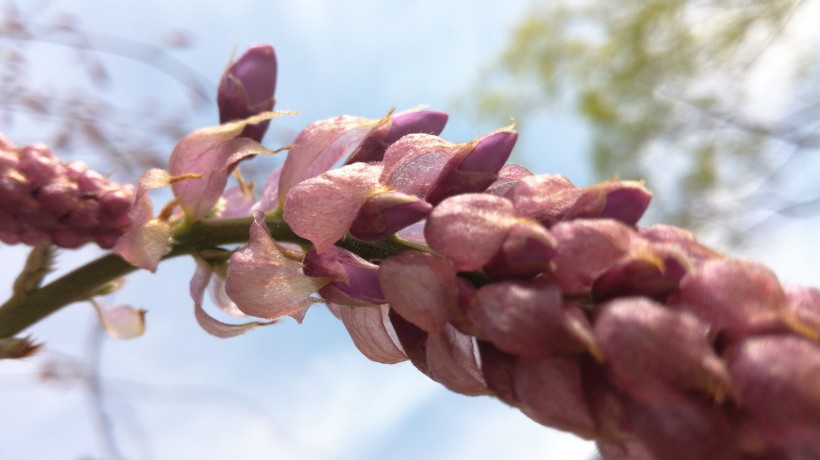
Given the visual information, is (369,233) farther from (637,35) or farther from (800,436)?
(637,35)

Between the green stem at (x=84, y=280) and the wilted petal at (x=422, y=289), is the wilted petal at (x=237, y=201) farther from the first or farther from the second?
the wilted petal at (x=422, y=289)

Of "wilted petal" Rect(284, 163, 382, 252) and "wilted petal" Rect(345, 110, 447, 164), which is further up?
"wilted petal" Rect(345, 110, 447, 164)

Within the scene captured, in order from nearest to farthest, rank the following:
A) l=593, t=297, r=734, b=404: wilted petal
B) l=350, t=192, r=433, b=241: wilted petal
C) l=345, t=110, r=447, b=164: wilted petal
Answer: l=593, t=297, r=734, b=404: wilted petal < l=350, t=192, r=433, b=241: wilted petal < l=345, t=110, r=447, b=164: wilted petal

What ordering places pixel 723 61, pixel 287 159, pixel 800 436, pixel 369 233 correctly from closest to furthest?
pixel 800 436 < pixel 369 233 < pixel 287 159 < pixel 723 61

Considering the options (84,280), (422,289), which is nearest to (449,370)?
(422,289)

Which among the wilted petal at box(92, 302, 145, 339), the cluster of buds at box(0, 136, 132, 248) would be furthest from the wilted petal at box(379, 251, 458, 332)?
the wilted petal at box(92, 302, 145, 339)

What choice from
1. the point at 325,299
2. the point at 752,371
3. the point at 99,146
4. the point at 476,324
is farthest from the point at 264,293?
the point at 99,146

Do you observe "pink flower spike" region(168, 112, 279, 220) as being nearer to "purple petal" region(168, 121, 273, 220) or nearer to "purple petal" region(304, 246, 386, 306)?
"purple petal" region(168, 121, 273, 220)

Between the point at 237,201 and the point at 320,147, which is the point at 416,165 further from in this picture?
the point at 237,201
